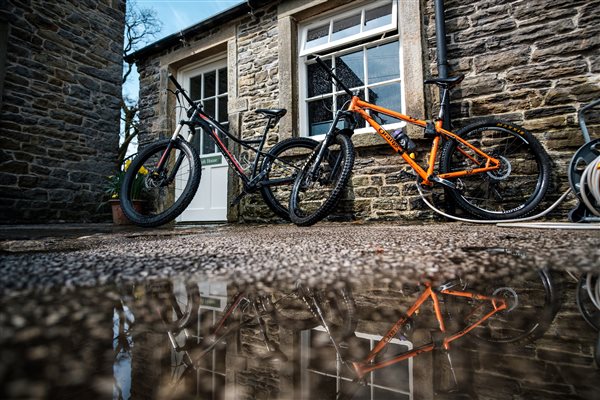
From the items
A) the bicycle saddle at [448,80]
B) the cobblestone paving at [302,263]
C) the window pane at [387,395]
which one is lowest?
the window pane at [387,395]

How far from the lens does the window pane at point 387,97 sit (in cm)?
390

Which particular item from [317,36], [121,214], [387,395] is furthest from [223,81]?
[387,395]

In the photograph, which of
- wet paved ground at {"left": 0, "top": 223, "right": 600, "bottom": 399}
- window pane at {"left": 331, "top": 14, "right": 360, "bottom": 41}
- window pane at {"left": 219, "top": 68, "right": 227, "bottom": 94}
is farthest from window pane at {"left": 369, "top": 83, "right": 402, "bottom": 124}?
wet paved ground at {"left": 0, "top": 223, "right": 600, "bottom": 399}

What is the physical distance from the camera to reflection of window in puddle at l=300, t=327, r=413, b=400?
1.04ft

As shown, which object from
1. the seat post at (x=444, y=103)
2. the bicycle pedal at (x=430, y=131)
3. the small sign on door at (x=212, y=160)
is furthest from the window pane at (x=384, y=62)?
the small sign on door at (x=212, y=160)

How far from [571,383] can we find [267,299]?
0.45 meters

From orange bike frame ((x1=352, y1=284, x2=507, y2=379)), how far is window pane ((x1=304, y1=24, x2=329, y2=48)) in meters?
4.37

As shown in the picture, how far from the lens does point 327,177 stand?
10.6ft

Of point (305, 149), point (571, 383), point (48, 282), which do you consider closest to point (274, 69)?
point (305, 149)

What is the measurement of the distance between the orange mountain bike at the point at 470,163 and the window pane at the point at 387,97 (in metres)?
0.62

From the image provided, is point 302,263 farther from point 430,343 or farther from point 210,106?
point 210,106

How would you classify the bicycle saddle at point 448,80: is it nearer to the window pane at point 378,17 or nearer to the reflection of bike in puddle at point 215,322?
the window pane at point 378,17

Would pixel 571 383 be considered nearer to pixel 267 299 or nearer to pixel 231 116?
pixel 267 299

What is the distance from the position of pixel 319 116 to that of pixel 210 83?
228 centimetres
